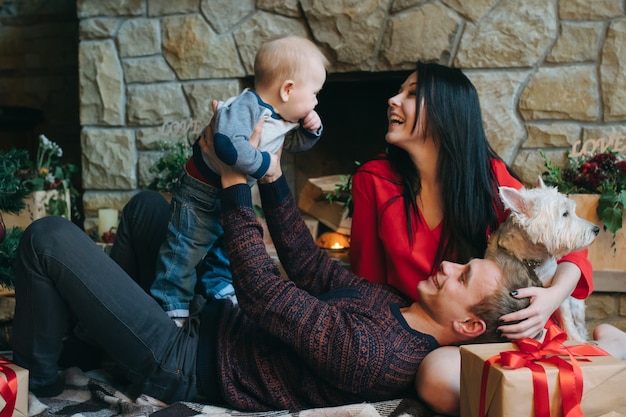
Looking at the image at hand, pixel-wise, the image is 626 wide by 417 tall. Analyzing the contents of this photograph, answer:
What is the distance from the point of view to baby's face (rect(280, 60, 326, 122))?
1.66 m

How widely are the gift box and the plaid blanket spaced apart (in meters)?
0.09

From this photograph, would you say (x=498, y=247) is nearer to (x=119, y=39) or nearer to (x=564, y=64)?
(x=564, y=64)

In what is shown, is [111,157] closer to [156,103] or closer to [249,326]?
[156,103]

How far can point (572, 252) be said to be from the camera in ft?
5.46

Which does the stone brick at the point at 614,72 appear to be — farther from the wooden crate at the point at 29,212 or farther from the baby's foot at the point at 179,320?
the wooden crate at the point at 29,212

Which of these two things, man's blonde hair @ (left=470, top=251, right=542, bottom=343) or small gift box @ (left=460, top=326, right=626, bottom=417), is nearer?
small gift box @ (left=460, top=326, right=626, bottom=417)

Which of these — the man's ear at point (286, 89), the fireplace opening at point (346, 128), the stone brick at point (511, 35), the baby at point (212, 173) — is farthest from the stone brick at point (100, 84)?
the stone brick at point (511, 35)

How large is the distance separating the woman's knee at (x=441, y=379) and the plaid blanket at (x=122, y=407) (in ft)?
0.15

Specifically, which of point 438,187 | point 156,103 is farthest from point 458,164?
point 156,103

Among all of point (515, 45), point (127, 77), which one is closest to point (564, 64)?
point (515, 45)

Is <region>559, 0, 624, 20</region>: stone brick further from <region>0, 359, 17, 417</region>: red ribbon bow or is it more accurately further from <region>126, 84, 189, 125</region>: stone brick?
<region>0, 359, 17, 417</region>: red ribbon bow

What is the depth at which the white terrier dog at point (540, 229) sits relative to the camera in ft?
4.93

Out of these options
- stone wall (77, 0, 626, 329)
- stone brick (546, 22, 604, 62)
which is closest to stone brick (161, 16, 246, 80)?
stone wall (77, 0, 626, 329)

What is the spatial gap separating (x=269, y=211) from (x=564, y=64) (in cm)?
150
